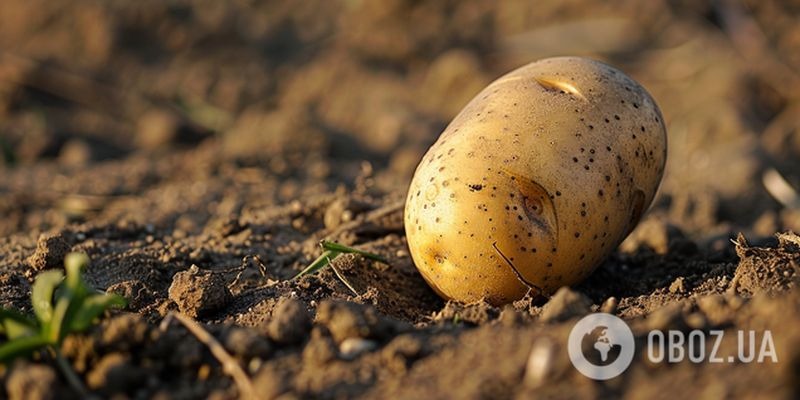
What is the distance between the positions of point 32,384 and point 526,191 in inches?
60.6

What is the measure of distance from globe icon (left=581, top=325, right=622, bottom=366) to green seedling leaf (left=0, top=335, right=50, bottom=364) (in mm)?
1303

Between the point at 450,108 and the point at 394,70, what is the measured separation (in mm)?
860

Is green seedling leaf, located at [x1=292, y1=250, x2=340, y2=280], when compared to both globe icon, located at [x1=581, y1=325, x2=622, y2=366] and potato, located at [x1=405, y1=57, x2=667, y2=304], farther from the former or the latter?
globe icon, located at [x1=581, y1=325, x2=622, y2=366]

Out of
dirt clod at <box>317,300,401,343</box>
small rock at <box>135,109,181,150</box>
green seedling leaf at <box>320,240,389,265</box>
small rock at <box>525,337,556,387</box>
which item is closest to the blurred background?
small rock at <box>135,109,181,150</box>

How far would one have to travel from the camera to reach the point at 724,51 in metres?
6.94

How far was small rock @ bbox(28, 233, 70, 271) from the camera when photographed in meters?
3.23

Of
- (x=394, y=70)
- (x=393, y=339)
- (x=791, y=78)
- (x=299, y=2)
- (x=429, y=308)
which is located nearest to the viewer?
(x=393, y=339)

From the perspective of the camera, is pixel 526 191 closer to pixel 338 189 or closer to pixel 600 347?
pixel 600 347

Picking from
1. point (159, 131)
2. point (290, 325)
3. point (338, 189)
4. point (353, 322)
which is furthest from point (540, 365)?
point (159, 131)

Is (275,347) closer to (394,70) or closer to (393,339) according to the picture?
(393,339)

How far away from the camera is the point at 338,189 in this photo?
4098mm

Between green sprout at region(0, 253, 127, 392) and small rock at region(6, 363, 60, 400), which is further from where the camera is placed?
green sprout at region(0, 253, 127, 392)

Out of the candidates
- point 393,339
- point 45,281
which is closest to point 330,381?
point 393,339

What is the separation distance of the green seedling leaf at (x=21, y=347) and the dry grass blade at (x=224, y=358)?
0.30 metres
